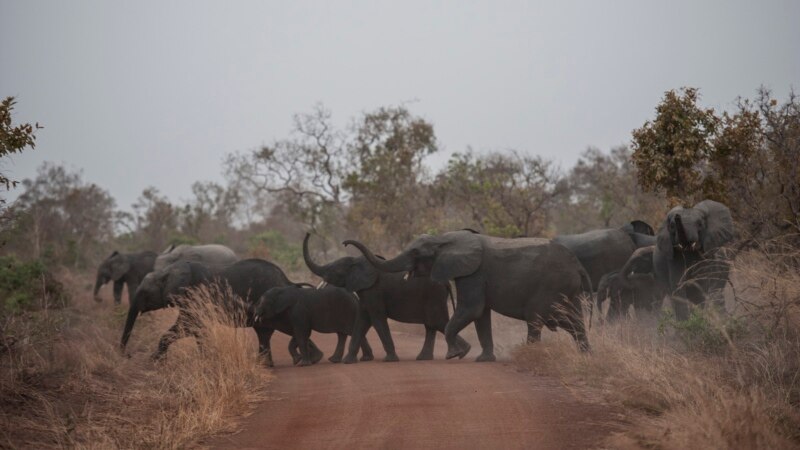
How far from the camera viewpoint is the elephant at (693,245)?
13.7 m

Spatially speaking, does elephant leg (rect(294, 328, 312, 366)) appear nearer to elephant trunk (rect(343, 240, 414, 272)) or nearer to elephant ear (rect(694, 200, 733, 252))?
elephant trunk (rect(343, 240, 414, 272))

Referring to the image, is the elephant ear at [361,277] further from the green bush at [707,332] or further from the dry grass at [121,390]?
the green bush at [707,332]

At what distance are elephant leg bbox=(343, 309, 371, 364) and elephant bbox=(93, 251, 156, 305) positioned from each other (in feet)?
47.6

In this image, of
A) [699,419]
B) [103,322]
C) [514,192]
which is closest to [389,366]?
[699,419]

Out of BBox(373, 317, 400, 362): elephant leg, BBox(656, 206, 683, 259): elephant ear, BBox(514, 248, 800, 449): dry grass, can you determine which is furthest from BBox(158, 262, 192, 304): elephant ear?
BBox(656, 206, 683, 259): elephant ear

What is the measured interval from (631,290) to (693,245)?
2.06m

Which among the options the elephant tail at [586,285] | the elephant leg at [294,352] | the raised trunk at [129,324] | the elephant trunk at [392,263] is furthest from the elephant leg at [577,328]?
the raised trunk at [129,324]

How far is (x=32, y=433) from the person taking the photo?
9.04m

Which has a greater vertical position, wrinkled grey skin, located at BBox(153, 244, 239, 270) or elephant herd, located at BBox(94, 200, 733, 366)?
wrinkled grey skin, located at BBox(153, 244, 239, 270)

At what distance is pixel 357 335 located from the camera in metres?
14.7

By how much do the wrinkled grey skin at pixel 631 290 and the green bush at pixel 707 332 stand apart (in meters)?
3.73

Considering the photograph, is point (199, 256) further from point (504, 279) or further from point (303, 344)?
point (504, 279)

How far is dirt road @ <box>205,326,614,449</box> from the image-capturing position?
8.02 metres

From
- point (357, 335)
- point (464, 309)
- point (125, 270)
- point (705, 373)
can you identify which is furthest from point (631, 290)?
point (125, 270)
